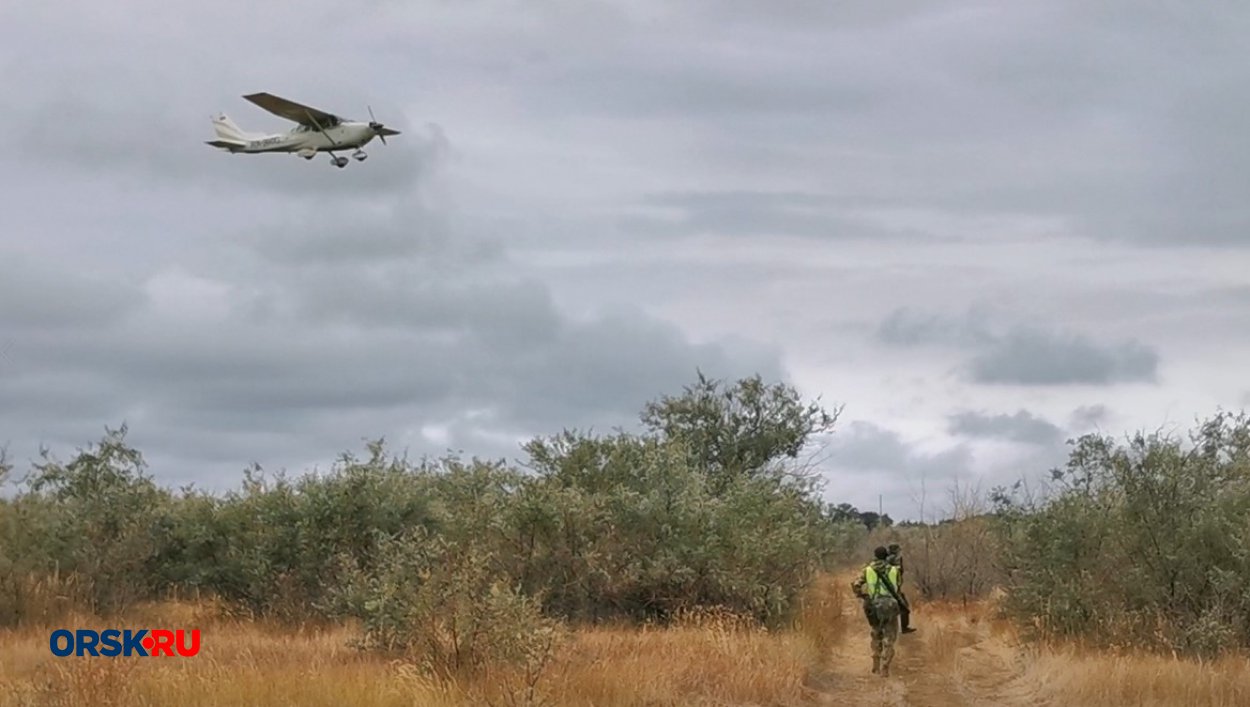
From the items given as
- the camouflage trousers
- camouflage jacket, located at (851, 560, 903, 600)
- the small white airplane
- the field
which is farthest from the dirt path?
the small white airplane

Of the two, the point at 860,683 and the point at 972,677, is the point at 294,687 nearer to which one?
the point at 860,683

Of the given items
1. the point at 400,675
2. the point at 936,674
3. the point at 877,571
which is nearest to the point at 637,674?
the point at 400,675

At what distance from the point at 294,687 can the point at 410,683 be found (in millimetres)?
1177

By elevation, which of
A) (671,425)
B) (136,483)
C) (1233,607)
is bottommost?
(1233,607)

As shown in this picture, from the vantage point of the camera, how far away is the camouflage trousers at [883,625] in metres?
19.1

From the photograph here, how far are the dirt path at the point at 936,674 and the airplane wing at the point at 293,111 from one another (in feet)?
43.0

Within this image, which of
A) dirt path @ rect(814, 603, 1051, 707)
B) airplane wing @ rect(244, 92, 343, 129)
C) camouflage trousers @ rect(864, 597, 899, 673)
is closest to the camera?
dirt path @ rect(814, 603, 1051, 707)

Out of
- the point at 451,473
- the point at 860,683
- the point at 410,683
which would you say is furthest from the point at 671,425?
the point at 410,683

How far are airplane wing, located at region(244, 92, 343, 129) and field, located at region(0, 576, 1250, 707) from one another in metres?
9.11

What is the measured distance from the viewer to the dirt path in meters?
17.8

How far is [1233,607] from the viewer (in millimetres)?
18906

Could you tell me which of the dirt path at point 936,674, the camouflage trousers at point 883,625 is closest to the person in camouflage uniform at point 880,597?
the camouflage trousers at point 883,625

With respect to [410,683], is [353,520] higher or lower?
higher

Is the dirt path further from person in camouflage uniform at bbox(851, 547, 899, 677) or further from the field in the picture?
person in camouflage uniform at bbox(851, 547, 899, 677)
